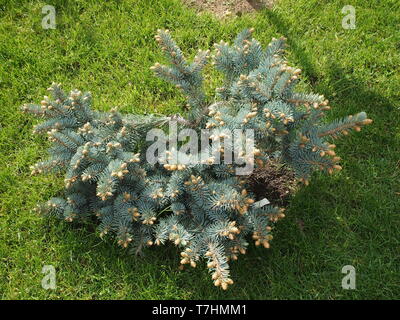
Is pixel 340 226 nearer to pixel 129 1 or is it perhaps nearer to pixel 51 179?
pixel 51 179

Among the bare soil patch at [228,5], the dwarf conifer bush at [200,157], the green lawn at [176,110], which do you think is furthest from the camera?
the bare soil patch at [228,5]

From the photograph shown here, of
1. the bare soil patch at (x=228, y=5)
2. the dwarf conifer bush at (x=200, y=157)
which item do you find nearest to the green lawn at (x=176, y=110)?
→ the bare soil patch at (x=228, y=5)

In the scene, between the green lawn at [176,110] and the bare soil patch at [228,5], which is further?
the bare soil patch at [228,5]

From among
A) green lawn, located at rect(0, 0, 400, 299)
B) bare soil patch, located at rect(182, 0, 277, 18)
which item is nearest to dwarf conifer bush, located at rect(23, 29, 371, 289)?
green lawn, located at rect(0, 0, 400, 299)

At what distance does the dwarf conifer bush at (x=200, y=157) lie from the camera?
2.75m

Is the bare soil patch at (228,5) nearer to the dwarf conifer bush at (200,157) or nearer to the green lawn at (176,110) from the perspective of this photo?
the green lawn at (176,110)

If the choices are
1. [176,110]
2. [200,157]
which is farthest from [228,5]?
[200,157]

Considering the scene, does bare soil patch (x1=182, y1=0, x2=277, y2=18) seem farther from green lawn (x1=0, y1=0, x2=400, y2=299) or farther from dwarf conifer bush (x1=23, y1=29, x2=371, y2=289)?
dwarf conifer bush (x1=23, y1=29, x2=371, y2=289)

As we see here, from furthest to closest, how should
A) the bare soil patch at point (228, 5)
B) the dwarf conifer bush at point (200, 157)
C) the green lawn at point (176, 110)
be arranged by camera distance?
the bare soil patch at point (228, 5) < the green lawn at point (176, 110) < the dwarf conifer bush at point (200, 157)

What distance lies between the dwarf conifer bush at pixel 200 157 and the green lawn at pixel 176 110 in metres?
0.31

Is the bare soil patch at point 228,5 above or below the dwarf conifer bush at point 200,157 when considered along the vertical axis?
above

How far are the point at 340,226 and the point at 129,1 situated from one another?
9.76 ft

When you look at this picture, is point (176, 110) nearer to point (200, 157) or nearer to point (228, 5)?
point (200, 157)

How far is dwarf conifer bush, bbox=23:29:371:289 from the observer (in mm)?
2750
